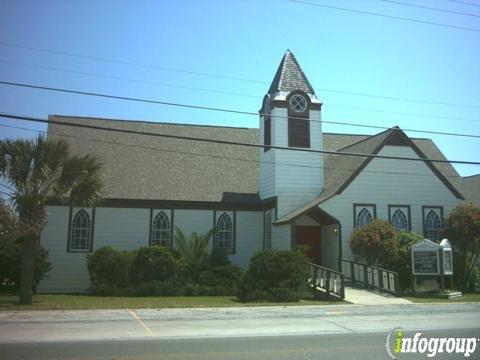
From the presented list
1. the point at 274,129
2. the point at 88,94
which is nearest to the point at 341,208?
the point at 274,129

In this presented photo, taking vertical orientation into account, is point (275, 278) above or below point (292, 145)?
below

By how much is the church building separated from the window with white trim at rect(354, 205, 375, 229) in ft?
0.17

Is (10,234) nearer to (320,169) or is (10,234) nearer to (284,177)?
(284,177)

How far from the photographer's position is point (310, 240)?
96.6 feet

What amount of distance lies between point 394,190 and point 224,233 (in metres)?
9.33

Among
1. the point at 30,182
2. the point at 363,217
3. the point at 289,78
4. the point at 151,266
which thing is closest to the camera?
the point at 30,182

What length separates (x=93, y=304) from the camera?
19641 millimetres

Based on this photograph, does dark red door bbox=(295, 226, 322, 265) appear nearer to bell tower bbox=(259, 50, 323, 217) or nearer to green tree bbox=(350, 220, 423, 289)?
bell tower bbox=(259, 50, 323, 217)

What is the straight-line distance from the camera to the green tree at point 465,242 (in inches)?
981

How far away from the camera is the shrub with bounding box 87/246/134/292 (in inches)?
970

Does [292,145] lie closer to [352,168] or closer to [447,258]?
[352,168]

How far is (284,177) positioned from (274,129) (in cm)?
273

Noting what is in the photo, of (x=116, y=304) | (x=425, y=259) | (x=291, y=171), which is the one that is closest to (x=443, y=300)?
(x=425, y=259)

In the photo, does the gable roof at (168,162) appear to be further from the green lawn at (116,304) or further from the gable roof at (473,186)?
the gable roof at (473,186)
